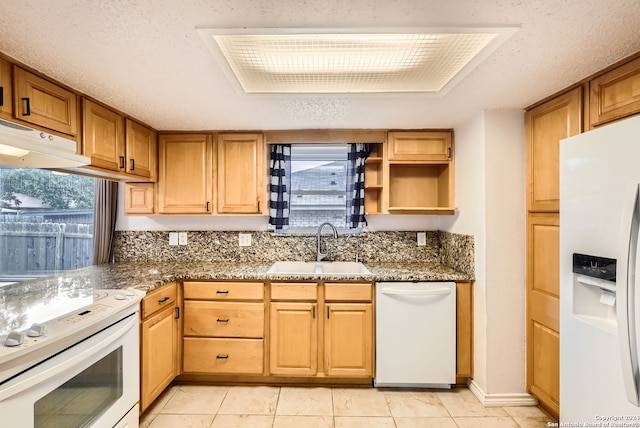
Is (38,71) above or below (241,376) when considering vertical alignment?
above

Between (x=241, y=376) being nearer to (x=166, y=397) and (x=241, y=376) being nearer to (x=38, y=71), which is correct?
(x=166, y=397)

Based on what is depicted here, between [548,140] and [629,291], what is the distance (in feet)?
3.78

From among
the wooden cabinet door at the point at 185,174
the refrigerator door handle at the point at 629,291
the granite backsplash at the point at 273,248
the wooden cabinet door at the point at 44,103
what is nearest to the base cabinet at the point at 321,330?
the granite backsplash at the point at 273,248

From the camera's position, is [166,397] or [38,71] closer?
[38,71]

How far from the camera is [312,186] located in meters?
3.06

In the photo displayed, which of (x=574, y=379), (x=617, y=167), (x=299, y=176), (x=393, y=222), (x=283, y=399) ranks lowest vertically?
(x=283, y=399)

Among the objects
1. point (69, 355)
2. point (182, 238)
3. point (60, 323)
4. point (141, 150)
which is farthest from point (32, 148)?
point (182, 238)

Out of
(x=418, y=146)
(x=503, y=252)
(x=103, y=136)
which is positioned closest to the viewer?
(x=103, y=136)

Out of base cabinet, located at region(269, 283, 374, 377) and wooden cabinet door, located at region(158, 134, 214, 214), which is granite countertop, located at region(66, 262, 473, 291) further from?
wooden cabinet door, located at region(158, 134, 214, 214)

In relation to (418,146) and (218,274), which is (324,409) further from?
(418,146)

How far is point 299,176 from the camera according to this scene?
305 cm

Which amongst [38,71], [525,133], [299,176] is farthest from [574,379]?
[38,71]

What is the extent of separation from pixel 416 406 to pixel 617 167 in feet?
6.17

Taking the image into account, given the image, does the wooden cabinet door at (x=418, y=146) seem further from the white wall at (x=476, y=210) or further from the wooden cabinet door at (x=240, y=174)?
the wooden cabinet door at (x=240, y=174)
